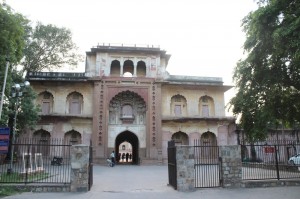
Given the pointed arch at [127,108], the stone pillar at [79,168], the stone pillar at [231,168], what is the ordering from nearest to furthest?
the stone pillar at [79,168] < the stone pillar at [231,168] < the pointed arch at [127,108]

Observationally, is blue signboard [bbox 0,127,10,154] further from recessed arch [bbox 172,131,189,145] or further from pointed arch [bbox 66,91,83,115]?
recessed arch [bbox 172,131,189,145]

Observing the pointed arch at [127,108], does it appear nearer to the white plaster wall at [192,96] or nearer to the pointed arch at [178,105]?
the white plaster wall at [192,96]

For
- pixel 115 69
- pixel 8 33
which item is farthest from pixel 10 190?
pixel 115 69

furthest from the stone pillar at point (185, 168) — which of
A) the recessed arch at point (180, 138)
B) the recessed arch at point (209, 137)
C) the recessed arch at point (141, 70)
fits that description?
the recessed arch at point (141, 70)

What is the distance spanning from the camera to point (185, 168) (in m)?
11.8

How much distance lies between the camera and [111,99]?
28.8 m

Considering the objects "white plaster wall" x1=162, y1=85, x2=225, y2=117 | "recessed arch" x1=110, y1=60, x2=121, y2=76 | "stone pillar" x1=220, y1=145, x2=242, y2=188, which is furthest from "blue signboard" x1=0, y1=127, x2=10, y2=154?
"recessed arch" x1=110, y1=60, x2=121, y2=76

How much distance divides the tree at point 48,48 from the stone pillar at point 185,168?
881 inches

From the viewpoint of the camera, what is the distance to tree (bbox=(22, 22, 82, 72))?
29.7 metres

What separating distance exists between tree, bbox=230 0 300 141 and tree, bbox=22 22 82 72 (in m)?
20.0

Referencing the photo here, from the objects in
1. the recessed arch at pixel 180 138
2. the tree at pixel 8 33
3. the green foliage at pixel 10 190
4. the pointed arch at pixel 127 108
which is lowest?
the green foliage at pixel 10 190

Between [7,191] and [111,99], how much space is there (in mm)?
18196

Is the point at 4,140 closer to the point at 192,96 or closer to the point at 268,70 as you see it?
the point at 268,70

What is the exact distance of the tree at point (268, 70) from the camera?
1328 cm
